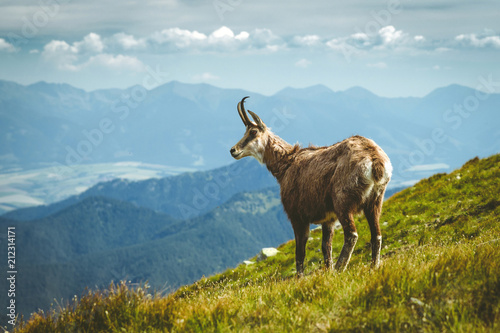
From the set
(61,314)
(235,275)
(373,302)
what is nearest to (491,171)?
(235,275)

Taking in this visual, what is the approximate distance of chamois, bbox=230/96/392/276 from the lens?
30.0 ft

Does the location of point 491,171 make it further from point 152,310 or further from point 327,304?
point 152,310

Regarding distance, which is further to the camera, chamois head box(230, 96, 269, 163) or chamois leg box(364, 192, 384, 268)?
chamois head box(230, 96, 269, 163)

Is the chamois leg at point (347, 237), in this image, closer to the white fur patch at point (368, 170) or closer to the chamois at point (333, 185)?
the chamois at point (333, 185)

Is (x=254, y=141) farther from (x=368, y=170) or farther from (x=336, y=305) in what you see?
(x=336, y=305)

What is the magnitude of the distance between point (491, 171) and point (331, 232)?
11.4 m

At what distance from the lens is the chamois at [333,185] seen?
9134mm

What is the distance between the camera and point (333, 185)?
9.70m

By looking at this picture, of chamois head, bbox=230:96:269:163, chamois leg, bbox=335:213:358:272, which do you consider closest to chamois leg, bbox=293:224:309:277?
chamois leg, bbox=335:213:358:272

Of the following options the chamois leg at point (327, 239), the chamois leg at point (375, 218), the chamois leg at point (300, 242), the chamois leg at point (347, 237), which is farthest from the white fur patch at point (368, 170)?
the chamois leg at point (300, 242)

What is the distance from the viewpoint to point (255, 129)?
1391 centimetres

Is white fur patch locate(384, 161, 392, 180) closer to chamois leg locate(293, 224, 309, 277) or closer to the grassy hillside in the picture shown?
the grassy hillside

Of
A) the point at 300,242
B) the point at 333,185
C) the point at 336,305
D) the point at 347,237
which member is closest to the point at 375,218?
the point at 347,237

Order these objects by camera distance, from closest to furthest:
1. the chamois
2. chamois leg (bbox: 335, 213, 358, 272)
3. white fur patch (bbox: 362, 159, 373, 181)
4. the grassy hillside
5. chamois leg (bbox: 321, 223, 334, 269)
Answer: the grassy hillside < white fur patch (bbox: 362, 159, 373, 181) < the chamois < chamois leg (bbox: 335, 213, 358, 272) < chamois leg (bbox: 321, 223, 334, 269)
